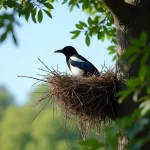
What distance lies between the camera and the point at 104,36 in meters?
6.62

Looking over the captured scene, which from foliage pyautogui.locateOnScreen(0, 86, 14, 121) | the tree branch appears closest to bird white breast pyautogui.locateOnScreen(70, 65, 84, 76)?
the tree branch

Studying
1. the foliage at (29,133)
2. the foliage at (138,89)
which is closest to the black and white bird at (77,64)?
the foliage at (138,89)

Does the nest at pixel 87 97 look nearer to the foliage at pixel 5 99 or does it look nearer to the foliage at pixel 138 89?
the foliage at pixel 138 89

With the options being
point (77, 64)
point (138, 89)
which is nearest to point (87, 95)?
point (77, 64)

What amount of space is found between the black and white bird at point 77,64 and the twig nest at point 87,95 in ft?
1.48

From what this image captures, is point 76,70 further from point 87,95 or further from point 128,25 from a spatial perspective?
point 128,25

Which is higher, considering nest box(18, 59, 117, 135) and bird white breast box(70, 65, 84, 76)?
bird white breast box(70, 65, 84, 76)

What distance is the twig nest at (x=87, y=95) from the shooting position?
15.5 ft

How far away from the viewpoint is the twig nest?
4715 millimetres

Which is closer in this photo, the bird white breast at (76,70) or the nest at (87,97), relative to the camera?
the nest at (87,97)

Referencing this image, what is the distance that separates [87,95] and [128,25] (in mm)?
591

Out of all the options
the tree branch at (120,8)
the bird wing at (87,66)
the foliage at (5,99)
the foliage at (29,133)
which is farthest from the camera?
the foliage at (5,99)

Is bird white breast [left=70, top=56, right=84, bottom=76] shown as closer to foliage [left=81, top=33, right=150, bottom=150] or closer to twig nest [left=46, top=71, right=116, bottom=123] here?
twig nest [left=46, top=71, right=116, bottom=123]

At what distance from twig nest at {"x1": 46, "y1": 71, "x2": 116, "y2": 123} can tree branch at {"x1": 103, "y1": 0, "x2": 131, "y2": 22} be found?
49 centimetres
